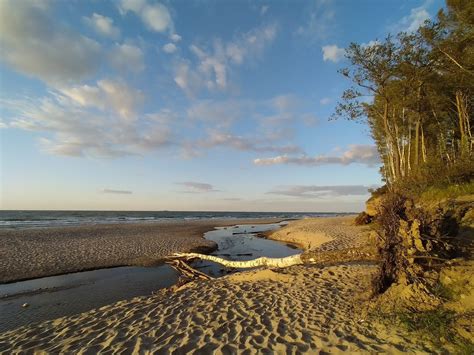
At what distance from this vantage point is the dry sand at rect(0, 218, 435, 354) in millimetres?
4793

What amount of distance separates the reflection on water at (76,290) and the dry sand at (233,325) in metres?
2.43

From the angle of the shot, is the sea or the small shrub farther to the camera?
the sea

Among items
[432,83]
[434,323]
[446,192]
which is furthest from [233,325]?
[432,83]

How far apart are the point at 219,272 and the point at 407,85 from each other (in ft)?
62.2

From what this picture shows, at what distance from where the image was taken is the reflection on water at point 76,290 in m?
8.49

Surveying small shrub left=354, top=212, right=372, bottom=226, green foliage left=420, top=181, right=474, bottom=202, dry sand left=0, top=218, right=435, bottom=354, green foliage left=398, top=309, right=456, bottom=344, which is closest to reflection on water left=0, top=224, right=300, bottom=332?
dry sand left=0, top=218, right=435, bottom=354

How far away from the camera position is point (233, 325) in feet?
18.8

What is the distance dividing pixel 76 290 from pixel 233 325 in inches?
333

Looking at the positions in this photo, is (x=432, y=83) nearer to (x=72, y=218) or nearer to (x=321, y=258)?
(x=321, y=258)

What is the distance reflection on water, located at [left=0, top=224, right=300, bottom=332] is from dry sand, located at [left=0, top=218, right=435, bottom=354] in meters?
2.43

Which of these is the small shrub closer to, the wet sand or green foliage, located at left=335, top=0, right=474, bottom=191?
green foliage, located at left=335, top=0, right=474, bottom=191

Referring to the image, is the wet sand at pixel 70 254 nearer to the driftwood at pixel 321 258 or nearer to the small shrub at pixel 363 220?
the driftwood at pixel 321 258

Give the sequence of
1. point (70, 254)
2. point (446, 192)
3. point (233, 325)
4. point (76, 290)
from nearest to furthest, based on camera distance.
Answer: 1. point (233, 325)
2. point (76, 290)
3. point (446, 192)
4. point (70, 254)

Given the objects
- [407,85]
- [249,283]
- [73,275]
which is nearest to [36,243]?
[73,275]
